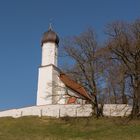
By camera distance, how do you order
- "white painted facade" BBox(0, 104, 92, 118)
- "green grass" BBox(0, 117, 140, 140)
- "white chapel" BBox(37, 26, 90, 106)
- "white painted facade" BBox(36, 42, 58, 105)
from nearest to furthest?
"green grass" BBox(0, 117, 140, 140) → "white painted facade" BBox(0, 104, 92, 118) → "white chapel" BBox(37, 26, 90, 106) → "white painted facade" BBox(36, 42, 58, 105)

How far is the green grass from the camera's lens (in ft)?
116

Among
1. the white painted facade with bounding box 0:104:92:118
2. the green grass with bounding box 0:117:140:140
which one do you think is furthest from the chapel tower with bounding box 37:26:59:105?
the green grass with bounding box 0:117:140:140

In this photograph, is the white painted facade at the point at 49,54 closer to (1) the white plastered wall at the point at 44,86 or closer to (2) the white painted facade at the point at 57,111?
(1) the white plastered wall at the point at 44,86

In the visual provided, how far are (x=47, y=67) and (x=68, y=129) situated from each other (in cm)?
1902

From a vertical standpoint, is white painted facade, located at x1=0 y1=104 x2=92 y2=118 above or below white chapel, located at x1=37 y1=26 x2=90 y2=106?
below

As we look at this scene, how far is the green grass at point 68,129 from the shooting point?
35250 millimetres

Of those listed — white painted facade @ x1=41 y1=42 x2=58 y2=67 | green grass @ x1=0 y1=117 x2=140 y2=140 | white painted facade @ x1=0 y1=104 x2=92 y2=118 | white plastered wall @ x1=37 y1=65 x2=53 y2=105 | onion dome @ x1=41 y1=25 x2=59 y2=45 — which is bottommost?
green grass @ x1=0 y1=117 x2=140 y2=140

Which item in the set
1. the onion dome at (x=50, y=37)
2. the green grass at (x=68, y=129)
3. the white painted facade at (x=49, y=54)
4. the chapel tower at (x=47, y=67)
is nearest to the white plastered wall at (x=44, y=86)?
the chapel tower at (x=47, y=67)

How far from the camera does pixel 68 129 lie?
40.0 m

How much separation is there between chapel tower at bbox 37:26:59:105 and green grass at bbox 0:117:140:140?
861cm

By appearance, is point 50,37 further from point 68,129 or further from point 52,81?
point 68,129

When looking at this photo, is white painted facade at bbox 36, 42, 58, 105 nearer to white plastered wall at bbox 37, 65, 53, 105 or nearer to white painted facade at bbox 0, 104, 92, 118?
white plastered wall at bbox 37, 65, 53, 105

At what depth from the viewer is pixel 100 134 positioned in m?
36.4

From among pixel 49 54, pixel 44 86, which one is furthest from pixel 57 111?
pixel 49 54
